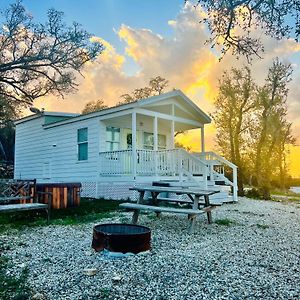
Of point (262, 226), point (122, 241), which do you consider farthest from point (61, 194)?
point (262, 226)

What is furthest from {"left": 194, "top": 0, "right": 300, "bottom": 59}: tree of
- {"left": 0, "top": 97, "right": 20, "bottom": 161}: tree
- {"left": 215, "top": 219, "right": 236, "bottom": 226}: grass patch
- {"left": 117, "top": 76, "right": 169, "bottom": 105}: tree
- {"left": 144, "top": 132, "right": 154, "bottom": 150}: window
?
{"left": 0, "top": 97, "right": 20, "bottom": 161}: tree

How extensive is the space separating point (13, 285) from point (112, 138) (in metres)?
9.98

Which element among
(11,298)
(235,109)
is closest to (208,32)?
(11,298)

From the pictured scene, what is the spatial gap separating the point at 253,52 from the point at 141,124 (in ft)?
26.6

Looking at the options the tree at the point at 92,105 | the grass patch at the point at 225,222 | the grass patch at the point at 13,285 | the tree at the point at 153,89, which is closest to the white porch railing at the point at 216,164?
the grass patch at the point at 225,222

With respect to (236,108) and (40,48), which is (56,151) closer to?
(40,48)

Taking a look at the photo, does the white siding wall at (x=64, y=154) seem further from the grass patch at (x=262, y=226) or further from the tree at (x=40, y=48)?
the grass patch at (x=262, y=226)

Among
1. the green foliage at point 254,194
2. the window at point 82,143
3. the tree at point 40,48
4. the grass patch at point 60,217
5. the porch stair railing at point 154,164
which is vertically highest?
the tree at point 40,48

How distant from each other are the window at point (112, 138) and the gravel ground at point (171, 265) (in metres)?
6.94

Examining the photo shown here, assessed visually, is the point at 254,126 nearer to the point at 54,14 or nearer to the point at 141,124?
the point at 141,124

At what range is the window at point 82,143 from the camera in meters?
13.0

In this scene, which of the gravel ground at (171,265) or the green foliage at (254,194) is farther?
the green foliage at (254,194)

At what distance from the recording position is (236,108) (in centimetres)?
1590

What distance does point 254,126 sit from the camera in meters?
16.7
